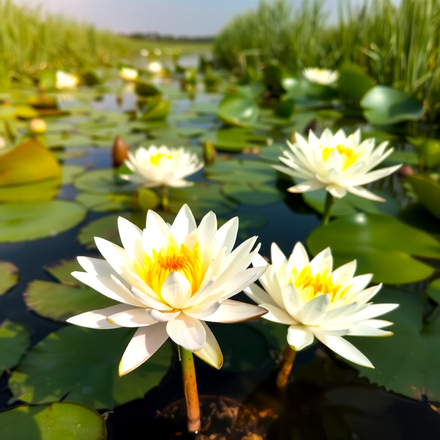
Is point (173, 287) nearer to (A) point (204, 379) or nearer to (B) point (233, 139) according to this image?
(A) point (204, 379)

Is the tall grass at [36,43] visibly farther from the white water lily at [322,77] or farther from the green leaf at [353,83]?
the green leaf at [353,83]

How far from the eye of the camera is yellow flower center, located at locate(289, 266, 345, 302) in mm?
791

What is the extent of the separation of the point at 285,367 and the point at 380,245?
777mm

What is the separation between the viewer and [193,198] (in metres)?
1.88

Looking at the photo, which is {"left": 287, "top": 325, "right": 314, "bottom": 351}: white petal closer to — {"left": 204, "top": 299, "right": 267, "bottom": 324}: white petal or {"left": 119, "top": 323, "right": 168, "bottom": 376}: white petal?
{"left": 204, "top": 299, "right": 267, "bottom": 324}: white petal

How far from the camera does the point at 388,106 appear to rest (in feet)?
9.12

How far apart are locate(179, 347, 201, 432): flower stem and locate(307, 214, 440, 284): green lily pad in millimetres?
750

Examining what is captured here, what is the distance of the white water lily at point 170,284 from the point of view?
637mm

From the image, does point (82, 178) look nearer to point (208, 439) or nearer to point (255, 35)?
point (208, 439)

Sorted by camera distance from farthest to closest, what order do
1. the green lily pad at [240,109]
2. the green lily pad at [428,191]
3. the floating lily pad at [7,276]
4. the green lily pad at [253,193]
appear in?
the green lily pad at [240,109] → the green lily pad at [253,193] → the green lily pad at [428,191] → the floating lily pad at [7,276]

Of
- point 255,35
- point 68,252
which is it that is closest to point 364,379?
point 68,252

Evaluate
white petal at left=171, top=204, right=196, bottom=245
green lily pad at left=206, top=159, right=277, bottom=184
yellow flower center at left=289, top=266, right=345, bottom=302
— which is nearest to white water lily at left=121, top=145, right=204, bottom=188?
green lily pad at left=206, top=159, right=277, bottom=184

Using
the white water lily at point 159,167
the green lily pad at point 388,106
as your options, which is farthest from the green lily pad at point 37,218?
the green lily pad at point 388,106

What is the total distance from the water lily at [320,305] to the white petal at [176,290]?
18cm
